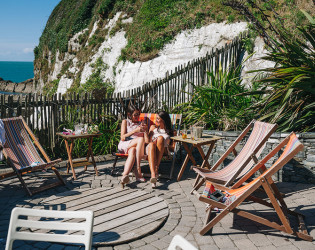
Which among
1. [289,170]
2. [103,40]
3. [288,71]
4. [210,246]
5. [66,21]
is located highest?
[66,21]

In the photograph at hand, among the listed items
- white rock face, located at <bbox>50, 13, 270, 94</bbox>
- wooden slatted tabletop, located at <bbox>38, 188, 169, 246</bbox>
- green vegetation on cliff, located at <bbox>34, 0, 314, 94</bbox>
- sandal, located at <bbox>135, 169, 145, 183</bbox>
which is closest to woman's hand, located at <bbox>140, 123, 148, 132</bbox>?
sandal, located at <bbox>135, 169, 145, 183</bbox>

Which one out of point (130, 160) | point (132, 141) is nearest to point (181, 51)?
point (132, 141)

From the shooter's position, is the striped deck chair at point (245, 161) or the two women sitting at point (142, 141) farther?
the two women sitting at point (142, 141)

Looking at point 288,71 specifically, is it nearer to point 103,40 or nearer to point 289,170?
point 289,170

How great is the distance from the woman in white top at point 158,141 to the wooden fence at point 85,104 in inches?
59.2

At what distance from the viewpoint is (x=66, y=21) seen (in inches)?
947

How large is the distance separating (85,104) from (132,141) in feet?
6.94

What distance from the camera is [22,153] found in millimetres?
5203

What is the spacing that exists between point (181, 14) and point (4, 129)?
33.1ft

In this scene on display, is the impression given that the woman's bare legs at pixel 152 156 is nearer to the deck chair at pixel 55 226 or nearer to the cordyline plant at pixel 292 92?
the cordyline plant at pixel 292 92

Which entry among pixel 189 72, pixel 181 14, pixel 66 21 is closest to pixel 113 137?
pixel 189 72

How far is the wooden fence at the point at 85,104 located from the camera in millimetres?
6312

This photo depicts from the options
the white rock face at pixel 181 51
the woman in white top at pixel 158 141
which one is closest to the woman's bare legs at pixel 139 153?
the woman in white top at pixel 158 141

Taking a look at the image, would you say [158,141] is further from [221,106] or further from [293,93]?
[293,93]
